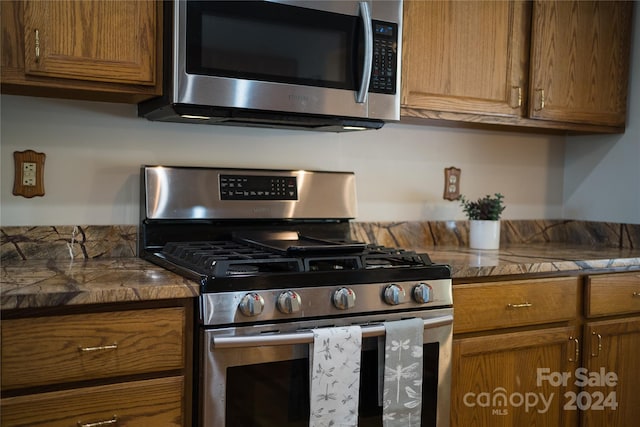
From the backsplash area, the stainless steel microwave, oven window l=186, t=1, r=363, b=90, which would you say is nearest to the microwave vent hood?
the stainless steel microwave

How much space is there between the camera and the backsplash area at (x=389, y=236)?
6.36 ft

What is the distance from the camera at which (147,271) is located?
1.75 m

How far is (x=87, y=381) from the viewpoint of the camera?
1.47m

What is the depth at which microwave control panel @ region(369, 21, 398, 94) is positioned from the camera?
2.06m

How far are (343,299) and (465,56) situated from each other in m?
1.12

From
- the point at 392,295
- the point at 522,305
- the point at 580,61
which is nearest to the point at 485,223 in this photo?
the point at 522,305

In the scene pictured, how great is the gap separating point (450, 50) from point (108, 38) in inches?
46.4

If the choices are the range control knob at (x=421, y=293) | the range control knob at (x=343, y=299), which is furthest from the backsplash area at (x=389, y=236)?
the range control knob at (x=343, y=299)

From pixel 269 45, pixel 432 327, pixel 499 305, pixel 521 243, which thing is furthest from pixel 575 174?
pixel 269 45

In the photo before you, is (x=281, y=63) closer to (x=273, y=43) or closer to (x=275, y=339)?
(x=273, y=43)

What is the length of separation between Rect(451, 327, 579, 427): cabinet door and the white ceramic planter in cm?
47

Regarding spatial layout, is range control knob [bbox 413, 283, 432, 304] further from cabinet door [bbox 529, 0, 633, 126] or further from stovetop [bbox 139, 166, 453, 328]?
cabinet door [bbox 529, 0, 633, 126]

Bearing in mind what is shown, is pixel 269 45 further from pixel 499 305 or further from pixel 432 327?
pixel 499 305

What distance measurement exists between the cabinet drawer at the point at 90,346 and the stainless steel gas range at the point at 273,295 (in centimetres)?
8
